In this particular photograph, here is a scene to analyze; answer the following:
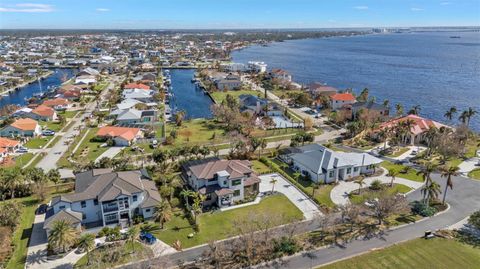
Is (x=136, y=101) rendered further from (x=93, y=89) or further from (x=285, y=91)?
(x=285, y=91)

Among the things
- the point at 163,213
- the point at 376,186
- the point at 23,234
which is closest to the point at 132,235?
the point at 163,213

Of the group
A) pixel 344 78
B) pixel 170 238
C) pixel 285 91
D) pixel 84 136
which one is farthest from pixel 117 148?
pixel 344 78

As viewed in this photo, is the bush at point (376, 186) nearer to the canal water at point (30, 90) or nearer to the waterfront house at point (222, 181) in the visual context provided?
the waterfront house at point (222, 181)

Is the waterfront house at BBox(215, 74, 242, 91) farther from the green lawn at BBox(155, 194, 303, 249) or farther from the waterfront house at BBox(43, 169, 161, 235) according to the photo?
the waterfront house at BBox(43, 169, 161, 235)

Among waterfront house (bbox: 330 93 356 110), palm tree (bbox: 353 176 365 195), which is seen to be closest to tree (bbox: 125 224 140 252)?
palm tree (bbox: 353 176 365 195)

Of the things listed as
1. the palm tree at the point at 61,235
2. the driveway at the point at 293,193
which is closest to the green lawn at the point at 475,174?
the driveway at the point at 293,193
